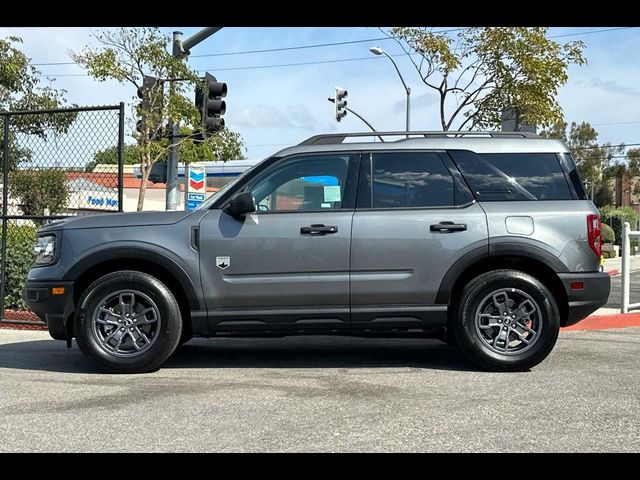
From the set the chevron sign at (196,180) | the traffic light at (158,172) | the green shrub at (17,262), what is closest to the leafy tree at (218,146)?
the chevron sign at (196,180)

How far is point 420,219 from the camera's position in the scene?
6266 millimetres

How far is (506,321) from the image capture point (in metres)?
6.27

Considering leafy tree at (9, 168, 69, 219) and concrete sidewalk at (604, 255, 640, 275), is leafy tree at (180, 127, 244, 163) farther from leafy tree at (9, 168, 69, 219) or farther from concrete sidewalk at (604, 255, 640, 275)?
concrete sidewalk at (604, 255, 640, 275)

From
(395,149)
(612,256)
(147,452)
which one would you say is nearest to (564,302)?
(395,149)

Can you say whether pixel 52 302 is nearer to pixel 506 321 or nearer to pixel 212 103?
pixel 506 321

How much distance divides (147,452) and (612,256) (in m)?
32.5

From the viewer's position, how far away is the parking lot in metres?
4.31

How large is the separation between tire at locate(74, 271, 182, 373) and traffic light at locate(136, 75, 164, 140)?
6370 mm

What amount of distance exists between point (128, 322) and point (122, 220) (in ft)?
2.86

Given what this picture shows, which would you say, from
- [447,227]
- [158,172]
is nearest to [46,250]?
[447,227]

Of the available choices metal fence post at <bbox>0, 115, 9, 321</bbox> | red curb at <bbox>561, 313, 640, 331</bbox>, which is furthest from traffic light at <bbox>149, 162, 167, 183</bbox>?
red curb at <bbox>561, 313, 640, 331</bbox>

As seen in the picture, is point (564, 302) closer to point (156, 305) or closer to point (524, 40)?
point (156, 305)

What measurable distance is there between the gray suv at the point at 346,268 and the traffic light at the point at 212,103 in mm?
6003

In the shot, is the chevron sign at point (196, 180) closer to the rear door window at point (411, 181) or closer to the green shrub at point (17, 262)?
the green shrub at point (17, 262)
